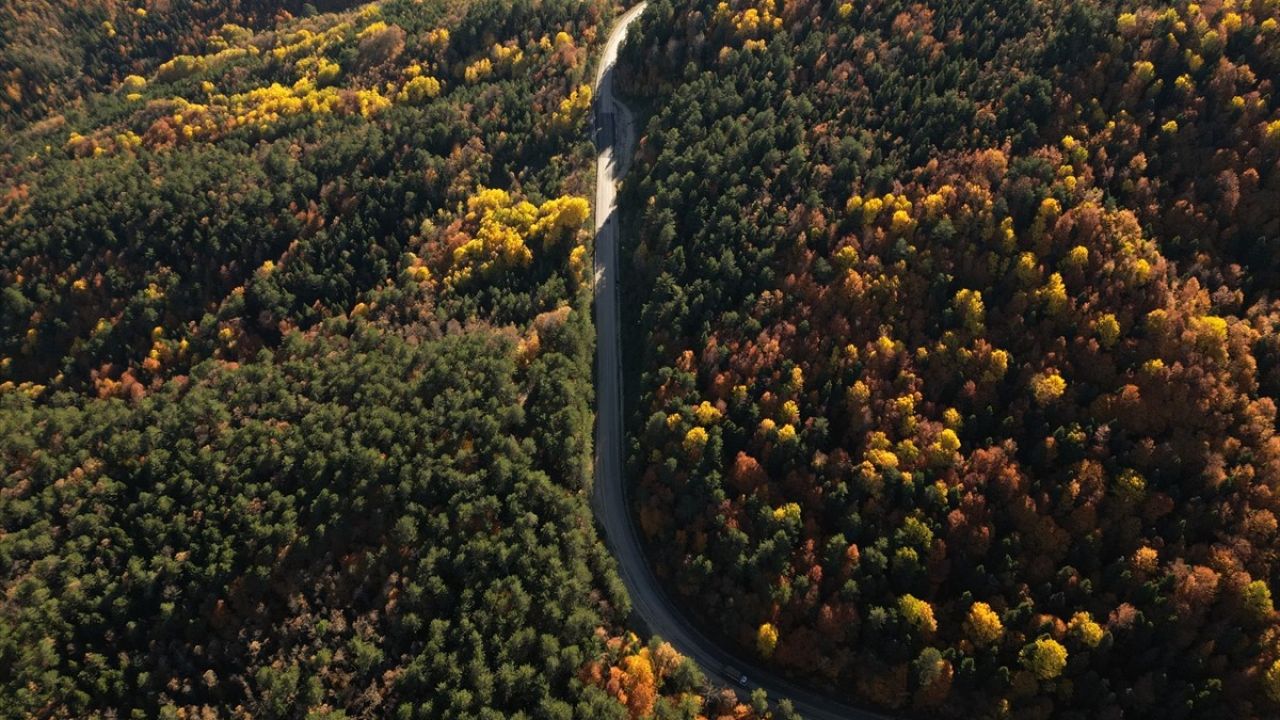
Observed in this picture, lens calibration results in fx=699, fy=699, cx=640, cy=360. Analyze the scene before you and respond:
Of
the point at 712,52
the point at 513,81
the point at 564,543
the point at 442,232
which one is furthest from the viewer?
the point at 513,81

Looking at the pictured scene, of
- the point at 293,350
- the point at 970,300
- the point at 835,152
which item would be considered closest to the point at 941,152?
the point at 835,152

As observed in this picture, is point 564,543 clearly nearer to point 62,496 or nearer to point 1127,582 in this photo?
point 1127,582

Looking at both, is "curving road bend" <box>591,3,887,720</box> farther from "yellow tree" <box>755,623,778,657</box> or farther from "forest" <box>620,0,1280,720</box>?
"yellow tree" <box>755,623,778,657</box>

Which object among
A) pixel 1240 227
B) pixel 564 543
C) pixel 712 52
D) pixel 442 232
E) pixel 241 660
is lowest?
pixel 241 660

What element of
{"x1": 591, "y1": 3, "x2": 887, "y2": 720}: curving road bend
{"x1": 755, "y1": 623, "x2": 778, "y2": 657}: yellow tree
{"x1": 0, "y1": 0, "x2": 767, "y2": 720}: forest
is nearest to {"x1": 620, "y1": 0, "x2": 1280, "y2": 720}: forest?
{"x1": 755, "y1": 623, "x2": 778, "y2": 657}: yellow tree

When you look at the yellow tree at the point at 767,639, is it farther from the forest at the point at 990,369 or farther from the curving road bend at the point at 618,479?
the curving road bend at the point at 618,479

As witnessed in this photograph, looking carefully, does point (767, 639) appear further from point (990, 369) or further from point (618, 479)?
point (990, 369)
